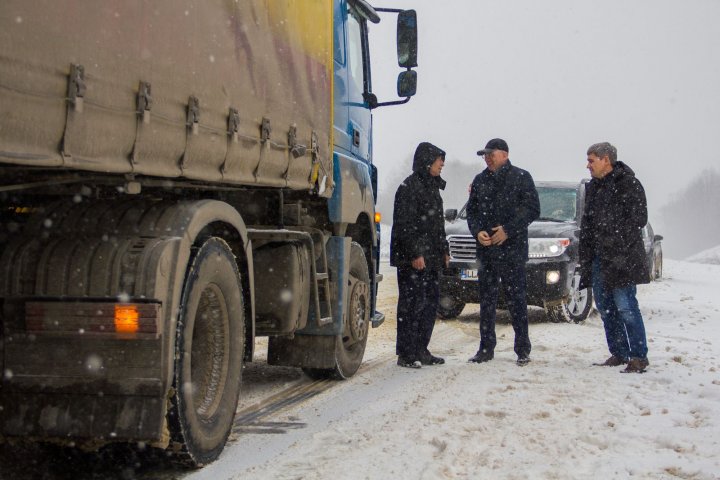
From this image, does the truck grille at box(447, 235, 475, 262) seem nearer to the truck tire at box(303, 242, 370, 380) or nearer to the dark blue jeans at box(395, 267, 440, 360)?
the dark blue jeans at box(395, 267, 440, 360)

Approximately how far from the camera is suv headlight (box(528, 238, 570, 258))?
11.1 meters

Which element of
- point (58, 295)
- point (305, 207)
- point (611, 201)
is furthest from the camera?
point (611, 201)

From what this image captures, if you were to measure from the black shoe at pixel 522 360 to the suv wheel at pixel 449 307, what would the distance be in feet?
11.8

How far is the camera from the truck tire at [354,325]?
6.93 metres

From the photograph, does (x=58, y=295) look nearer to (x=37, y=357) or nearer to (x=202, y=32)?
(x=37, y=357)

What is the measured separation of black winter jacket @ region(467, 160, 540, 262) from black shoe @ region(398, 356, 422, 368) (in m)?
1.10

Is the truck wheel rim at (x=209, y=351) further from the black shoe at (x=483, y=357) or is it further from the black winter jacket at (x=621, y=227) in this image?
the black winter jacket at (x=621, y=227)

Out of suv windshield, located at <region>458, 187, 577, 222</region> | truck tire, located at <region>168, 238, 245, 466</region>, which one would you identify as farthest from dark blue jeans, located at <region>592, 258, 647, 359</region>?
suv windshield, located at <region>458, 187, 577, 222</region>

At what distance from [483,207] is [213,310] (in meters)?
3.93

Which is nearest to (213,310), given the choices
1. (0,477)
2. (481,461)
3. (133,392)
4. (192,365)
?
(192,365)

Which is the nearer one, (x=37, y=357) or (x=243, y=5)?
(x=37, y=357)

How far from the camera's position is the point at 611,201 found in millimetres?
7242

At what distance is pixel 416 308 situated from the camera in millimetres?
7664

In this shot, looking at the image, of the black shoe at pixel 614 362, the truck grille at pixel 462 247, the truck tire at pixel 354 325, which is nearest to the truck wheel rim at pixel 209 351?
the truck tire at pixel 354 325
